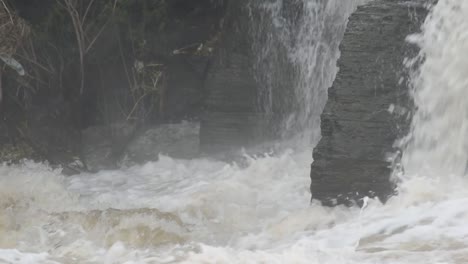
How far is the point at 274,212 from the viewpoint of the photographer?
6.41 metres

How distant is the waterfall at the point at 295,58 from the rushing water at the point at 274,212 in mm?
937

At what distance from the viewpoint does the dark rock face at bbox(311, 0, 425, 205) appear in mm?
5984

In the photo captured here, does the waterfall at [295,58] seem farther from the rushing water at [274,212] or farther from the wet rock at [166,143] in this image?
the wet rock at [166,143]

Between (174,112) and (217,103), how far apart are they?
3.50ft

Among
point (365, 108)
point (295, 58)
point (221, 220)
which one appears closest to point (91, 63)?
point (295, 58)

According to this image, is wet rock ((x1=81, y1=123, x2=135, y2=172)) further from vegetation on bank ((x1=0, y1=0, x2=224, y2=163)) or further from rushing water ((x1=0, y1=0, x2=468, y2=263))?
rushing water ((x1=0, y1=0, x2=468, y2=263))

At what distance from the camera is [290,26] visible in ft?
28.7

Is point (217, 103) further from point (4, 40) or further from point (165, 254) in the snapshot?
point (165, 254)

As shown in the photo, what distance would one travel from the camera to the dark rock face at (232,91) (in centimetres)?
883

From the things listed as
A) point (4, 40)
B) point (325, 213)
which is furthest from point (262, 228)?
point (4, 40)

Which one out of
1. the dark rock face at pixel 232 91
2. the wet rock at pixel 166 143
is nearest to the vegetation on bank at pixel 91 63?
the wet rock at pixel 166 143

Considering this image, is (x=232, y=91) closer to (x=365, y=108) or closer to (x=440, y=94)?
(x=365, y=108)

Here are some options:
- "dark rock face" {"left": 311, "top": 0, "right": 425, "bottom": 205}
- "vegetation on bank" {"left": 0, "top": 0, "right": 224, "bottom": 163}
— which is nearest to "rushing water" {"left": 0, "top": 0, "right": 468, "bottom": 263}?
"dark rock face" {"left": 311, "top": 0, "right": 425, "bottom": 205}

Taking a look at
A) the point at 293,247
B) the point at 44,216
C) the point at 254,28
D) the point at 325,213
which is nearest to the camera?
the point at 293,247
